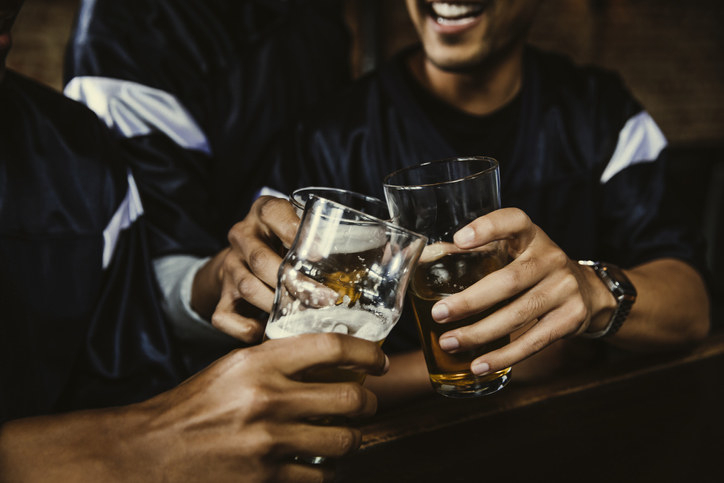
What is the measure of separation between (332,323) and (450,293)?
0.69ft

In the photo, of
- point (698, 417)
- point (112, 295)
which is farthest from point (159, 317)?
point (698, 417)

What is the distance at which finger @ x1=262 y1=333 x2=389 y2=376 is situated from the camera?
2.01ft

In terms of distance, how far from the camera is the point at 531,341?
2.77 ft

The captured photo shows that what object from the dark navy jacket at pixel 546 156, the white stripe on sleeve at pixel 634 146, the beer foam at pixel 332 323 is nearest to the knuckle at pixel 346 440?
the beer foam at pixel 332 323

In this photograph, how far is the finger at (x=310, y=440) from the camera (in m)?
0.64

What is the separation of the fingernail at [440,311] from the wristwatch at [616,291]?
391mm

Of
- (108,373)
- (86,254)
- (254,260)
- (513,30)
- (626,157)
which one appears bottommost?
(108,373)

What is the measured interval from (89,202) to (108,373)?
35 cm

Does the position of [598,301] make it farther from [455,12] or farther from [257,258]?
[455,12]

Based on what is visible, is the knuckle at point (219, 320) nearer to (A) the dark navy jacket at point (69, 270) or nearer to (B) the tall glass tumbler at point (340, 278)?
(B) the tall glass tumbler at point (340, 278)

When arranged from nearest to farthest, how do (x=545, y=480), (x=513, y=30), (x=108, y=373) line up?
(x=545, y=480)
(x=108, y=373)
(x=513, y=30)

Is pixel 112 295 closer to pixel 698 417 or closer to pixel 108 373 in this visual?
pixel 108 373

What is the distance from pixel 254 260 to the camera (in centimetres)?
85

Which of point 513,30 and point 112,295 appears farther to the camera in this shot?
point 513,30
